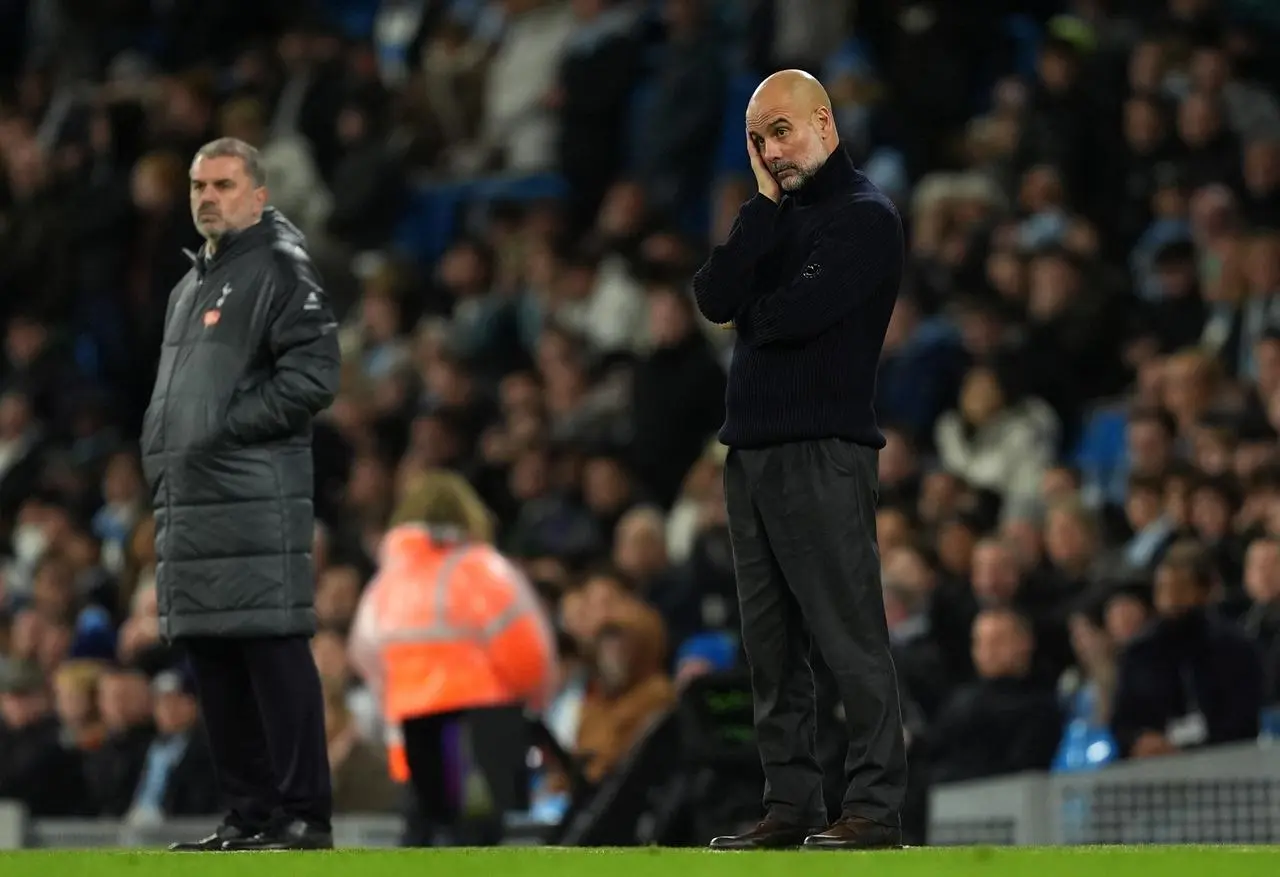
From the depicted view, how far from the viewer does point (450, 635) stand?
9.77 metres

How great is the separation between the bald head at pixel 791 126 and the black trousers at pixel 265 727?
1916 mm

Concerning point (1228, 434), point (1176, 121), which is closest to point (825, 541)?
point (1228, 434)

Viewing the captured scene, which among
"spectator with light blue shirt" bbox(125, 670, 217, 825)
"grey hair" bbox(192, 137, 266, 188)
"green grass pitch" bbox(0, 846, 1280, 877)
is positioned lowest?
"spectator with light blue shirt" bbox(125, 670, 217, 825)

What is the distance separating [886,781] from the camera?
20.2ft

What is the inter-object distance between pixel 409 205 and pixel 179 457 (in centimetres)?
1072

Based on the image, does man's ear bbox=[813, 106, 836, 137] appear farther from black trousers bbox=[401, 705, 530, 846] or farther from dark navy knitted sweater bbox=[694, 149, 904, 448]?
black trousers bbox=[401, 705, 530, 846]

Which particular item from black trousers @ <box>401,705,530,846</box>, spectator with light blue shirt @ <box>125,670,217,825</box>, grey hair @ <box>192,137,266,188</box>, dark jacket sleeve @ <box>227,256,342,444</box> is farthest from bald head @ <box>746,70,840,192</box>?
spectator with light blue shirt @ <box>125,670,217,825</box>

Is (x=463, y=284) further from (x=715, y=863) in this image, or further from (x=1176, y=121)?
(x=715, y=863)

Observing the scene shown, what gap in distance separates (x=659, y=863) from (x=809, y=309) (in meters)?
1.51

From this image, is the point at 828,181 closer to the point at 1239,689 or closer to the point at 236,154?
the point at 236,154

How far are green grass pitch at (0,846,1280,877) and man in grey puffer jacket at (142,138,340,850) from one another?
1167mm

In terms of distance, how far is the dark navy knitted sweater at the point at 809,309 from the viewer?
622cm

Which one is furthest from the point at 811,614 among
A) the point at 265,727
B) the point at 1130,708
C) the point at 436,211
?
the point at 436,211

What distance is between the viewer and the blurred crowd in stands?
1099cm
